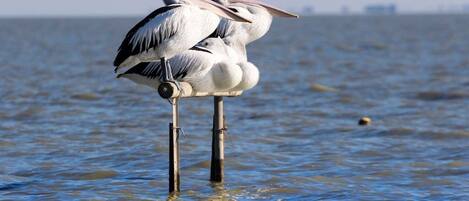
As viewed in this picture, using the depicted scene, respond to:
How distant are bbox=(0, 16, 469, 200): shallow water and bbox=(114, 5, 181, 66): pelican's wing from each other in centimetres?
157

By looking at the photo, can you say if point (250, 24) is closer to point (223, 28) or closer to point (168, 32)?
point (223, 28)

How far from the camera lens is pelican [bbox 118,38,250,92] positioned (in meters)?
8.87

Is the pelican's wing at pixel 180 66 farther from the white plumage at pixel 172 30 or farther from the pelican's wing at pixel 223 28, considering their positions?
the pelican's wing at pixel 223 28

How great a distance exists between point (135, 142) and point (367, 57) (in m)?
21.3

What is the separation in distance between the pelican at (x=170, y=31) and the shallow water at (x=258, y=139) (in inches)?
59.3

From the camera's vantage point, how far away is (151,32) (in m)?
8.58

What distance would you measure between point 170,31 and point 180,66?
44 centimetres

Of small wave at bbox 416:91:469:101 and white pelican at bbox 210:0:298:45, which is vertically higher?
small wave at bbox 416:91:469:101

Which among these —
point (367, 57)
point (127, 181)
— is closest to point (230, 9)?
point (127, 181)

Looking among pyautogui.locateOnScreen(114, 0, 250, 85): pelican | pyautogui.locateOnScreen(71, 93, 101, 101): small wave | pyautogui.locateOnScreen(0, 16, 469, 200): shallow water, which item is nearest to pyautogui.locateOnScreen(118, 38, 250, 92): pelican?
pyautogui.locateOnScreen(114, 0, 250, 85): pelican

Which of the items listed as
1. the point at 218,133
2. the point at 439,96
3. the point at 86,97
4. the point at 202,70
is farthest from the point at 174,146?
the point at 439,96

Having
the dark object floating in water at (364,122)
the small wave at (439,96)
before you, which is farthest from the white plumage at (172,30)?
the small wave at (439,96)

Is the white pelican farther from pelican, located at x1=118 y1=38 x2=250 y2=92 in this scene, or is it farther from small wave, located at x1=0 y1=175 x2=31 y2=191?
small wave, located at x1=0 y1=175 x2=31 y2=191

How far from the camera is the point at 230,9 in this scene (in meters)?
8.98
